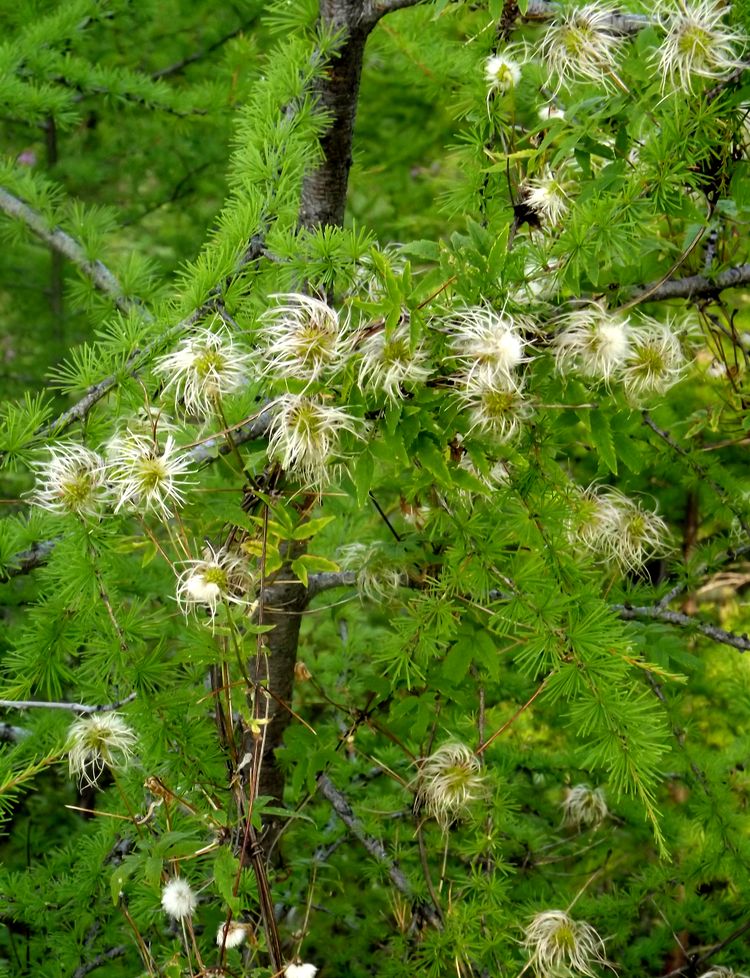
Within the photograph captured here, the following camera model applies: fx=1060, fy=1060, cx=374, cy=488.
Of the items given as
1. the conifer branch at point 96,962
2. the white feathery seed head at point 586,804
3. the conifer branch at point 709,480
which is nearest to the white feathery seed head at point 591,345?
the conifer branch at point 709,480

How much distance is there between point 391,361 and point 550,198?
1.55ft

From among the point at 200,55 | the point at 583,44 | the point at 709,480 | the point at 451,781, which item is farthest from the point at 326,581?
the point at 200,55

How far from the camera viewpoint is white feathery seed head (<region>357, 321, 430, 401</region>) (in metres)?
1.17

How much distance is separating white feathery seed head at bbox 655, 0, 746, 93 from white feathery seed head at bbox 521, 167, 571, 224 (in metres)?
0.28

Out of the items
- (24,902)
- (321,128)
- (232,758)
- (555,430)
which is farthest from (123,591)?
(555,430)

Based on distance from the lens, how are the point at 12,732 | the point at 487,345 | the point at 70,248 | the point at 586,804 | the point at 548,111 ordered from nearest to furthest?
the point at 487,345 < the point at 548,111 < the point at 12,732 < the point at 70,248 < the point at 586,804

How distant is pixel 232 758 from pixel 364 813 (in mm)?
802

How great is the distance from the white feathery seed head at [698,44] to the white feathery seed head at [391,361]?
42 cm

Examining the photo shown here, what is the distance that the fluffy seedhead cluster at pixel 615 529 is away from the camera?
1722mm

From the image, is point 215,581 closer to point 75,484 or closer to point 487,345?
point 75,484

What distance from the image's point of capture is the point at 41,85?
2.46 metres

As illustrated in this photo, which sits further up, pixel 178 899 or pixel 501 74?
pixel 501 74

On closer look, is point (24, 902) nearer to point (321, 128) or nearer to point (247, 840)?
point (247, 840)

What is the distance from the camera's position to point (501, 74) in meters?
1.52
